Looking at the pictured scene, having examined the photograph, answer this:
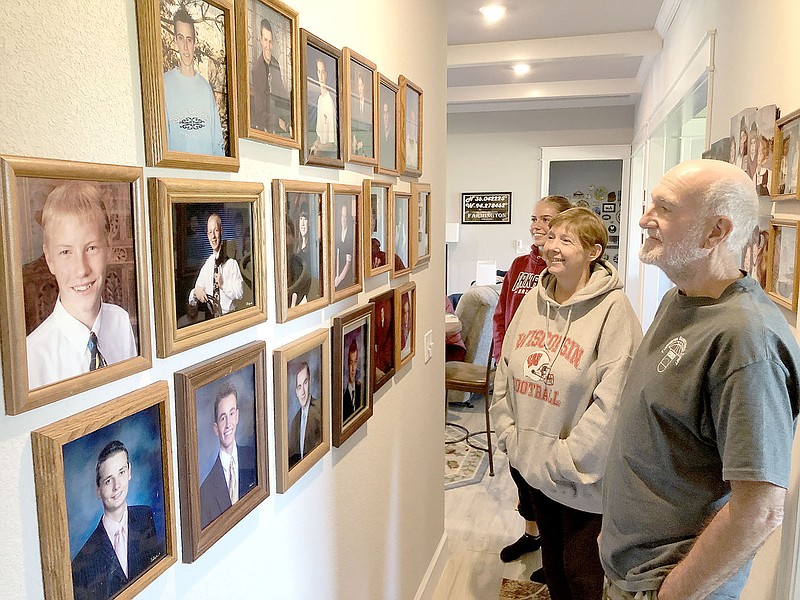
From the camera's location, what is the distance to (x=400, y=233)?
6.07 ft

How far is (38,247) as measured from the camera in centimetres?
61

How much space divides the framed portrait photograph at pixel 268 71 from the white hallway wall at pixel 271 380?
0.13 ft

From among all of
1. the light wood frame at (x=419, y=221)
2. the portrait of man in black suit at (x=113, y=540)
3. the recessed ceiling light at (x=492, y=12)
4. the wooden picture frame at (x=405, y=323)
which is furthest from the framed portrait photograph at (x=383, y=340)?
the recessed ceiling light at (x=492, y=12)

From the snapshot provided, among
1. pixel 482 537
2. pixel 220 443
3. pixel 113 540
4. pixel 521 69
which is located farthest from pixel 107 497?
pixel 521 69

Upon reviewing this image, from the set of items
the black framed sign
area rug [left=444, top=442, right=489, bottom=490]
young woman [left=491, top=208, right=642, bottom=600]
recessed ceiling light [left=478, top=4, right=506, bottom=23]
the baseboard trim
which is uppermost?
recessed ceiling light [left=478, top=4, right=506, bottom=23]

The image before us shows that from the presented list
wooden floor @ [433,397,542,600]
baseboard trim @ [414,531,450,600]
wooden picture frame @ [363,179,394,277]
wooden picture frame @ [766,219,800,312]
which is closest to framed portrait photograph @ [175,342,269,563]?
wooden picture frame @ [363,179,394,277]

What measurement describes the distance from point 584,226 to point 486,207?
5213mm

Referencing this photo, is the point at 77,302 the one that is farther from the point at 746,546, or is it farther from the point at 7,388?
the point at 746,546

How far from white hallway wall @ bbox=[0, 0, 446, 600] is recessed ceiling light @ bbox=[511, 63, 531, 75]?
2677 mm

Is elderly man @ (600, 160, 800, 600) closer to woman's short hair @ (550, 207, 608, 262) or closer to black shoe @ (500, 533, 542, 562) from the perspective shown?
woman's short hair @ (550, 207, 608, 262)

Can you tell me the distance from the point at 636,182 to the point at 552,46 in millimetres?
2652

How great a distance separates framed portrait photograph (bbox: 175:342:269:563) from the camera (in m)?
0.86

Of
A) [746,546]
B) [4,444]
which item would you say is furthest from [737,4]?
[4,444]

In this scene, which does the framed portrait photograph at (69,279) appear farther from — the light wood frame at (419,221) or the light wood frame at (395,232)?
the light wood frame at (419,221)
